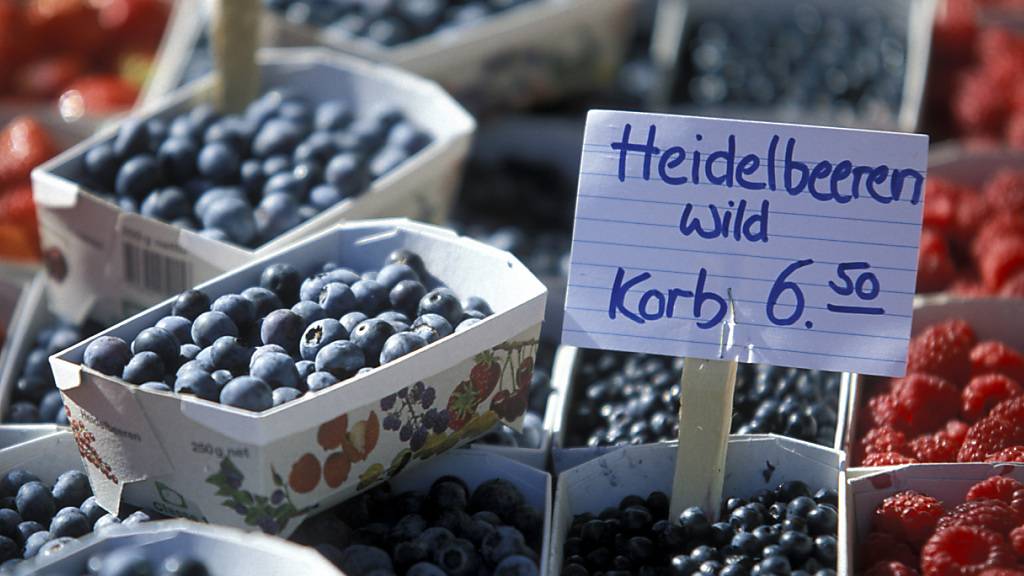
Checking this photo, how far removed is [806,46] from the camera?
349 centimetres

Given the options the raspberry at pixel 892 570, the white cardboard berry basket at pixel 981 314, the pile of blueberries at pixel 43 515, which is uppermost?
the white cardboard berry basket at pixel 981 314

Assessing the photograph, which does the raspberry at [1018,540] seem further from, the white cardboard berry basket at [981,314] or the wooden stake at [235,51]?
the wooden stake at [235,51]

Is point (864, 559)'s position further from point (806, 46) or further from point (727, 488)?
point (806, 46)

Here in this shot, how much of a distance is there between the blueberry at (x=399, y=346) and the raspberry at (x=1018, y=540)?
0.81m

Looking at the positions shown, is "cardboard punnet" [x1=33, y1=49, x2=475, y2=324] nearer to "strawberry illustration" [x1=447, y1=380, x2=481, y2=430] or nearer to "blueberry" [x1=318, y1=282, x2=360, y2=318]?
"blueberry" [x1=318, y1=282, x2=360, y2=318]

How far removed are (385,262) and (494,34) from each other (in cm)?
117

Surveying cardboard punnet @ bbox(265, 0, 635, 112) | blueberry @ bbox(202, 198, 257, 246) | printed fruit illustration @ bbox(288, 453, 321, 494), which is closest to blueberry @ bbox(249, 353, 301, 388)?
printed fruit illustration @ bbox(288, 453, 321, 494)

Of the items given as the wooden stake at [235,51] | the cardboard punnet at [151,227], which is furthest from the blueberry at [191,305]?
the wooden stake at [235,51]

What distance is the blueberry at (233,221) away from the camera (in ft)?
6.56

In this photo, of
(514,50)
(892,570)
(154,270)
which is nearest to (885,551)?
(892,570)

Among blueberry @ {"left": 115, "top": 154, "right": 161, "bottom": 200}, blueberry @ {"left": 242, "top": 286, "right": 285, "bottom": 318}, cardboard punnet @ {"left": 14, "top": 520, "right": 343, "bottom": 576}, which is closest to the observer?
cardboard punnet @ {"left": 14, "top": 520, "right": 343, "bottom": 576}

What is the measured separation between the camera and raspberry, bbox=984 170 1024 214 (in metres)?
2.58

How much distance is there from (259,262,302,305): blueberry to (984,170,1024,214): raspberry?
1.63m

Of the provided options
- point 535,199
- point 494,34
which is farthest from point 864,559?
point 494,34
